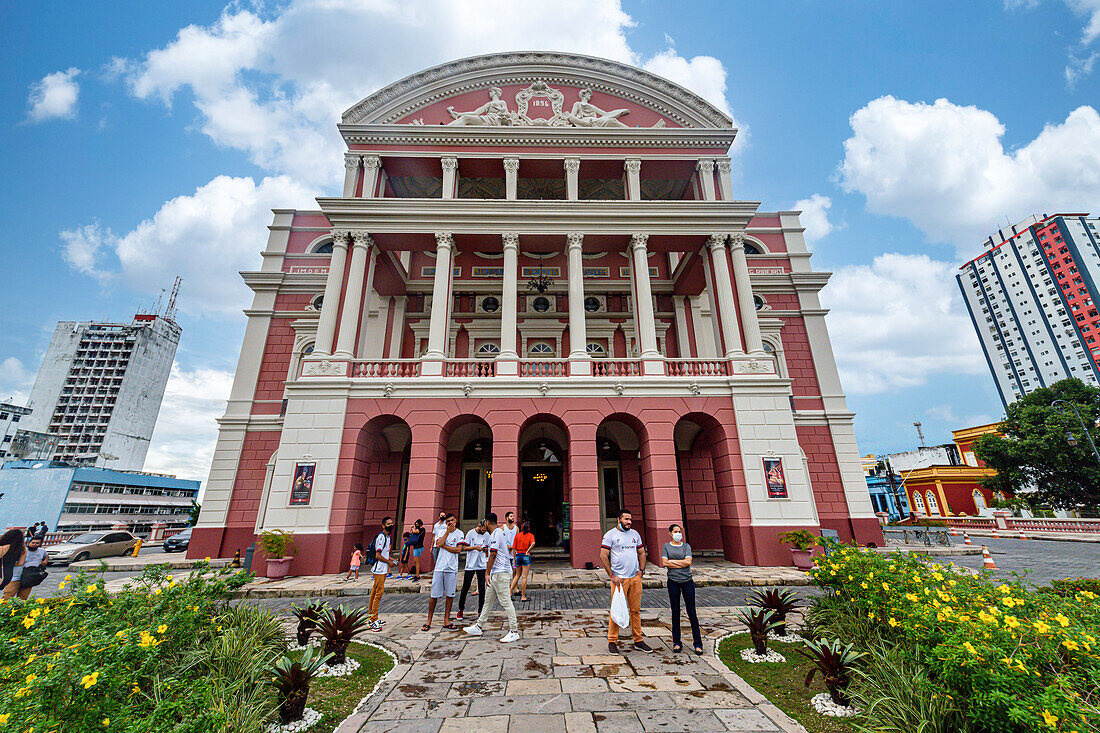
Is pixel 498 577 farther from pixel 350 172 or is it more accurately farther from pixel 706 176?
pixel 706 176

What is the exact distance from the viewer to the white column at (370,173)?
18297 mm

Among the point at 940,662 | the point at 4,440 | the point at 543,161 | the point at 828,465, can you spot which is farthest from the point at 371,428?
the point at 4,440

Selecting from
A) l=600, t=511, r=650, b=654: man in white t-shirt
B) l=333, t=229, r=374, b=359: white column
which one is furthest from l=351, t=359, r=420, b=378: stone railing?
l=600, t=511, r=650, b=654: man in white t-shirt

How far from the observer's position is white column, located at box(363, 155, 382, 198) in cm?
1830

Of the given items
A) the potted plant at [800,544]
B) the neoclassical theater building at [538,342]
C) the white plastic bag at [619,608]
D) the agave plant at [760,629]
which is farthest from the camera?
the neoclassical theater building at [538,342]

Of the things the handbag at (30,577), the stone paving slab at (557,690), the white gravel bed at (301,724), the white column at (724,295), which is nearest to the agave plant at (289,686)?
the white gravel bed at (301,724)

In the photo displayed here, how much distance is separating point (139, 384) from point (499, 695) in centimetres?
9831

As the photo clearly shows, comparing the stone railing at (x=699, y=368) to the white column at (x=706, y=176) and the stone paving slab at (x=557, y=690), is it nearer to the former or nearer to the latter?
the white column at (x=706, y=176)

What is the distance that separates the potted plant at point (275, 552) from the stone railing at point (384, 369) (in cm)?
576

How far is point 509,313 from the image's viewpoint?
1669 centimetres

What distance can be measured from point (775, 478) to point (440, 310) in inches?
527

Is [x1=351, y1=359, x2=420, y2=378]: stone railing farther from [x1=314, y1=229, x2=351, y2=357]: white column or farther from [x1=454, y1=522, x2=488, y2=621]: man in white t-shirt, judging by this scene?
[x1=454, y1=522, x2=488, y2=621]: man in white t-shirt

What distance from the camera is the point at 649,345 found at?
16672 millimetres

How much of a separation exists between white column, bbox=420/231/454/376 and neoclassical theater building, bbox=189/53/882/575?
0.29 feet
